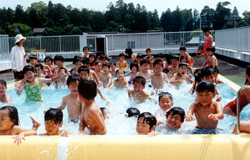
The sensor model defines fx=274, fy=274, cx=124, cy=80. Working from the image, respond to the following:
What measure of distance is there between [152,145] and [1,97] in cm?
336

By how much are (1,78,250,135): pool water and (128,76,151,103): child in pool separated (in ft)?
0.33

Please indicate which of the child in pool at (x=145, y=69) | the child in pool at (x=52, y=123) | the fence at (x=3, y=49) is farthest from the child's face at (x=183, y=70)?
the fence at (x=3, y=49)

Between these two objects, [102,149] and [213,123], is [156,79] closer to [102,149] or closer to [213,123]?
[213,123]

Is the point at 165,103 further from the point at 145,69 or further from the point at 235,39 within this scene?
the point at 235,39

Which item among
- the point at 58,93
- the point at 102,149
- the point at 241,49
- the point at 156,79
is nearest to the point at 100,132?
the point at 102,149

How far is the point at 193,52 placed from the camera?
19125 mm

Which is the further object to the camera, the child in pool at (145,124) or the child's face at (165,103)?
the child's face at (165,103)

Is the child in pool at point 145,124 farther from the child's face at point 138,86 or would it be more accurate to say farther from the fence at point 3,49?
the fence at point 3,49

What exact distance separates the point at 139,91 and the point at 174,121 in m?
1.94

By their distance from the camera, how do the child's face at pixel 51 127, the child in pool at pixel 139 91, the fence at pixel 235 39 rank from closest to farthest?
the child's face at pixel 51 127, the child in pool at pixel 139 91, the fence at pixel 235 39

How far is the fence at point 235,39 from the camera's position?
Result: 39.2 ft

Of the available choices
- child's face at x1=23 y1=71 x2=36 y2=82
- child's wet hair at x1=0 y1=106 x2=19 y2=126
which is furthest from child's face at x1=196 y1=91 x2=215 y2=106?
child's face at x1=23 y1=71 x2=36 y2=82

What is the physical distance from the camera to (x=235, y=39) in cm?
1389

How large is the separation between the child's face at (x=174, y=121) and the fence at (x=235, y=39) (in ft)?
31.2
